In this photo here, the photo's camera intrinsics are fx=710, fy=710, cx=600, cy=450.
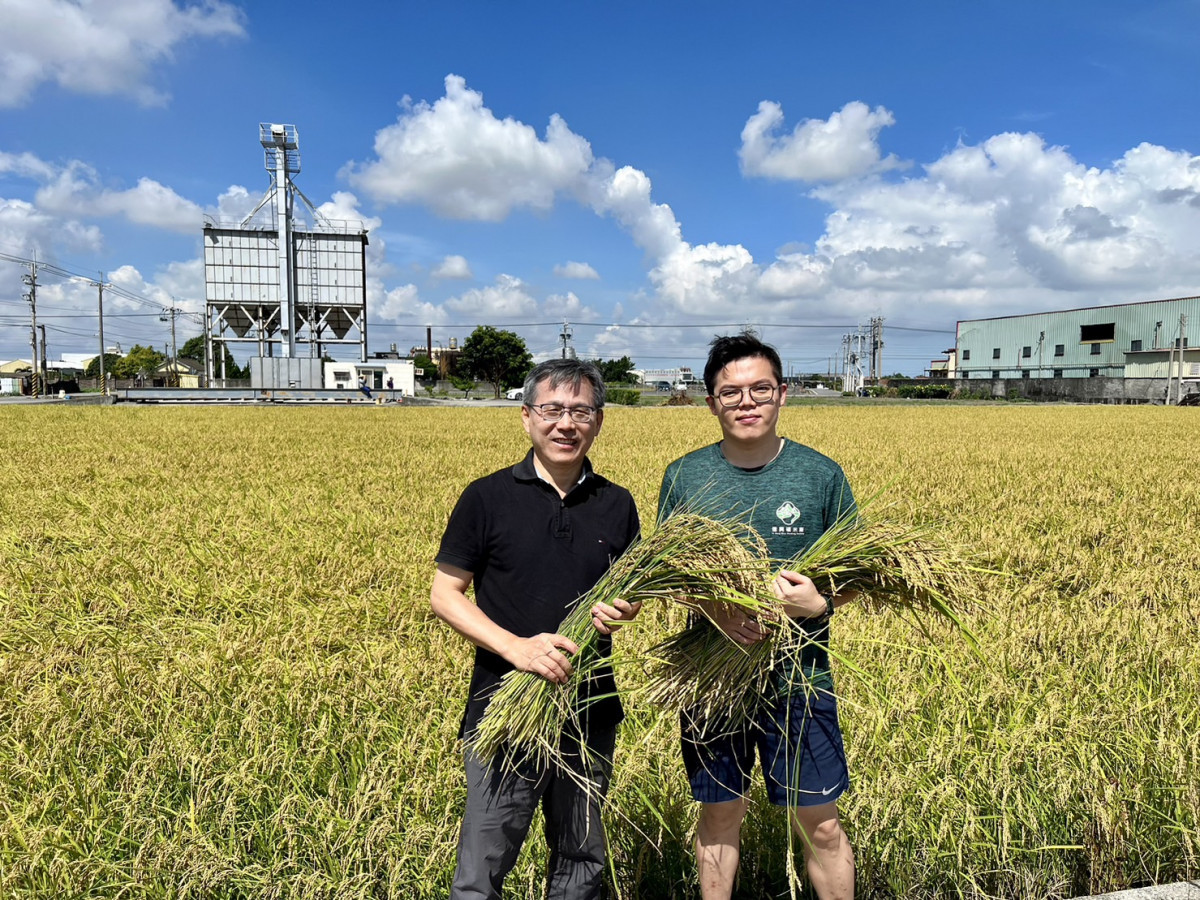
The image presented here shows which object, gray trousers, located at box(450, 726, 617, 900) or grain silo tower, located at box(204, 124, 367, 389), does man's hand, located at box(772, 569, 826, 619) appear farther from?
grain silo tower, located at box(204, 124, 367, 389)

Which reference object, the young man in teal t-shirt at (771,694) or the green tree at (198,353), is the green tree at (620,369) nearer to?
the green tree at (198,353)

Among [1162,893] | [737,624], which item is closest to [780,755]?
[737,624]

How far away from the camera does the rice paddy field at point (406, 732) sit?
2.40 m

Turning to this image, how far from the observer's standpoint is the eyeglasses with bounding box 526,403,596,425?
196 cm

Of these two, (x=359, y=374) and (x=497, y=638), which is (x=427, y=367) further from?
(x=497, y=638)

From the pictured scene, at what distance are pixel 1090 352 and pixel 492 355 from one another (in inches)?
2140

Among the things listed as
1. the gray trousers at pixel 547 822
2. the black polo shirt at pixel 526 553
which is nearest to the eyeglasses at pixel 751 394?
the black polo shirt at pixel 526 553

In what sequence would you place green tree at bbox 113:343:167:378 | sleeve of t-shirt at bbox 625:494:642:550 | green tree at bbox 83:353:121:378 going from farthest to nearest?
green tree at bbox 83:353:121:378, green tree at bbox 113:343:167:378, sleeve of t-shirt at bbox 625:494:642:550

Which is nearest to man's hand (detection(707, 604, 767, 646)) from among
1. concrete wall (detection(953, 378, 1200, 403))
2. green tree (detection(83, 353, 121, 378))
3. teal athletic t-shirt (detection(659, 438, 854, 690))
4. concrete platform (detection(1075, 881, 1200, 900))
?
teal athletic t-shirt (detection(659, 438, 854, 690))

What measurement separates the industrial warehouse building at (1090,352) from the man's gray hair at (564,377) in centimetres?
5695

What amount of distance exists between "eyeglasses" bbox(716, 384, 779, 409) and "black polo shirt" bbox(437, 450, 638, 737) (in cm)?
48

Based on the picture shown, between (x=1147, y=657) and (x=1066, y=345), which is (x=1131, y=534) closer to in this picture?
(x=1147, y=657)

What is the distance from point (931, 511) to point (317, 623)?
6.88m

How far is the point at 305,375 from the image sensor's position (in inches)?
1986
